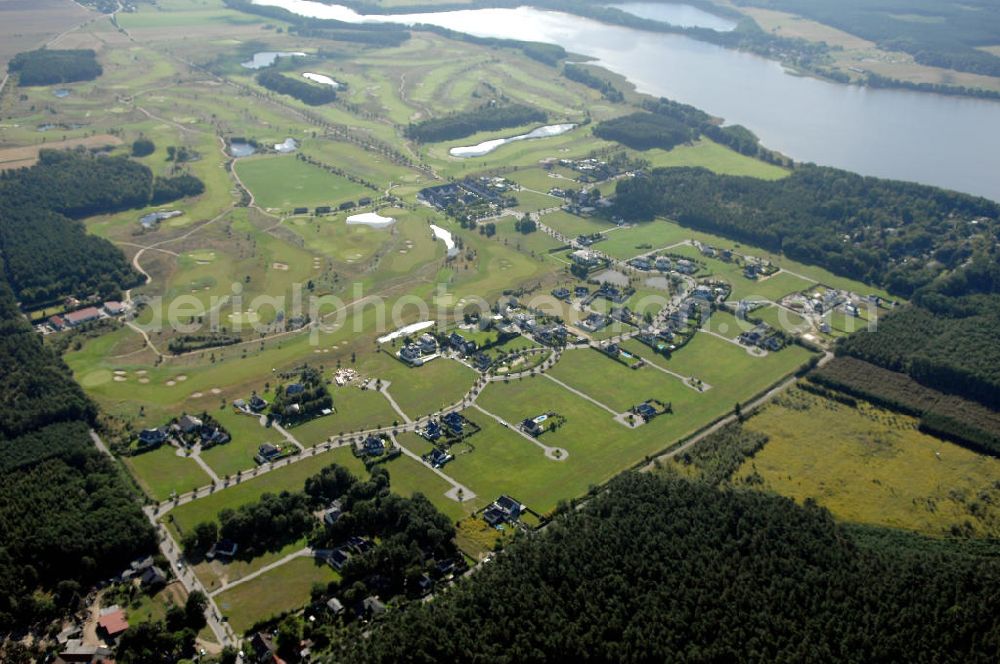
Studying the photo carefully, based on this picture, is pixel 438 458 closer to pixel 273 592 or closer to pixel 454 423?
pixel 454 423

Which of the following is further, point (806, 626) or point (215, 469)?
point (215, 469)

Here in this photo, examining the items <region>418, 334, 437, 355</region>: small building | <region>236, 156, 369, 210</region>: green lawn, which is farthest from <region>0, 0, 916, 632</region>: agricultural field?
<region>418, 334, 437, 355</region>: small building

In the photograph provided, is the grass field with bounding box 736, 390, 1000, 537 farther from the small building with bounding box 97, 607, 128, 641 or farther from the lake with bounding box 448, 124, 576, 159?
the lake with bounding box 448, 124, 576, 159

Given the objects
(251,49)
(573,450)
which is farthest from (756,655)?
(251,49)

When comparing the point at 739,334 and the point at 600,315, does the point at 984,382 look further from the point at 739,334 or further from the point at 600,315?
the point at 600,315

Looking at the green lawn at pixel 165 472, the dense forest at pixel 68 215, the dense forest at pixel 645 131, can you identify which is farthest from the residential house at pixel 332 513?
the dense forest at pixel 645 131

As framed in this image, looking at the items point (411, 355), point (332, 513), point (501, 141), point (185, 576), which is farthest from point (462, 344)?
point (501, 141)
